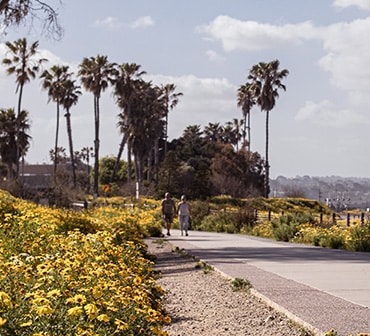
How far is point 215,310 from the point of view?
9.71m

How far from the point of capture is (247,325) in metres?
8.58

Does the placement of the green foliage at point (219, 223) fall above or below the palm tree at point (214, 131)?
below

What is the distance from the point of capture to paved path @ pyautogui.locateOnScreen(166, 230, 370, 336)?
322 inches

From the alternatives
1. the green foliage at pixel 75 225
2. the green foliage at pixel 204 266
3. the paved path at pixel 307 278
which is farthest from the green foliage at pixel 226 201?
the green foliage at pixel 204 266

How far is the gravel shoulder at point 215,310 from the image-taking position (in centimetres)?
829

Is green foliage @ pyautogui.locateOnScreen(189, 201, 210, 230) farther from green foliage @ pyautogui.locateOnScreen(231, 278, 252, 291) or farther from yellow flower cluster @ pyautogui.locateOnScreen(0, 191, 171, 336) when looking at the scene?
yellow flower cluster @ pyautogui.locateOnScreen(0, 191, 171, 336)

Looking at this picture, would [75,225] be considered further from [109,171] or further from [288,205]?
[109,171]

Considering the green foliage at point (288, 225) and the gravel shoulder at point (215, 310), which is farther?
the green foliage at point (288, 225)

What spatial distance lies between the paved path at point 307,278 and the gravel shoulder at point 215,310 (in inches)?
6.3

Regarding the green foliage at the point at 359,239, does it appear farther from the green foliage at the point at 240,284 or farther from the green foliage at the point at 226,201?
the green foliage at the point at 226,201

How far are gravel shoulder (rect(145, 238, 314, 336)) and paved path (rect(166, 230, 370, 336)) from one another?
0.16 m

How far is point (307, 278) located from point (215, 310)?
3.02 meters

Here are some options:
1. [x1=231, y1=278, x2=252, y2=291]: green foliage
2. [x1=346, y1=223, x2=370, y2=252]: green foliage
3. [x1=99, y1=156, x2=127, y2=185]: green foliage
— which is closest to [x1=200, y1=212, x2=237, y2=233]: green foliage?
[x1=346, y1=223, x2=370, y2=252]: green foliage

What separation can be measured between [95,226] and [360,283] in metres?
8.46
